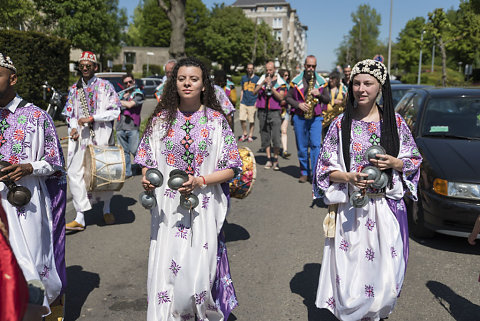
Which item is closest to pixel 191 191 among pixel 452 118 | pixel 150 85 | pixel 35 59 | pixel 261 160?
pixel 452 118

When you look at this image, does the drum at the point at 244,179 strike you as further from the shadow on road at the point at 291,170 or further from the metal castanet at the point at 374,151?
the shadow on road at the point at 291,170

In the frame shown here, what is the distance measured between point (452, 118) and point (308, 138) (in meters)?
2.83

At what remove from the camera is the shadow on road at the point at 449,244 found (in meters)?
5.59

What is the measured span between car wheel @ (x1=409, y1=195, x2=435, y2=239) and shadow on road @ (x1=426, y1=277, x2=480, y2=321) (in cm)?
119

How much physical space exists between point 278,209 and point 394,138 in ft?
13.5

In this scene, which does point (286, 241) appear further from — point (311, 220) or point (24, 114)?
point (24, 114)

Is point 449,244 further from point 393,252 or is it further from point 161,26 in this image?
point 161,26

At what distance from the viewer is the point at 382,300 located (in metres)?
3.25

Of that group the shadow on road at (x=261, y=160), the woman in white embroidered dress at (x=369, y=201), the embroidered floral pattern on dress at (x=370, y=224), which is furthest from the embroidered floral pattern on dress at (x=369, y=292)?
the shadow on road at (x=261, y=160)

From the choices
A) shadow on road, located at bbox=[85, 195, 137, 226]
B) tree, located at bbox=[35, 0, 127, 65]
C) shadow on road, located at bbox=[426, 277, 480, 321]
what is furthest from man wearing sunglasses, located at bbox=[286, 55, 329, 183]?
tree, located at bbox=[35, 0, 127, 65]

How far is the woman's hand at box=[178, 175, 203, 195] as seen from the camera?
3004 millimetres

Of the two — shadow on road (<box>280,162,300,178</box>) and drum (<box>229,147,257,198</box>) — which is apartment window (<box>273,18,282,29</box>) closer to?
shadow on road (<box>280,162,300,178</box>)

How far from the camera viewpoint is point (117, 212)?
7.03 m

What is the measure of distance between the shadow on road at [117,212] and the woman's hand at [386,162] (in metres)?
4.19
